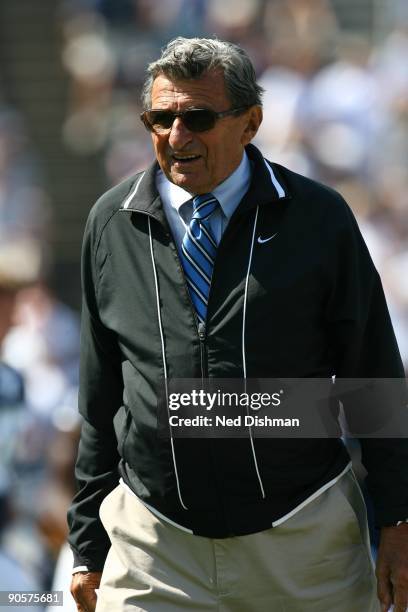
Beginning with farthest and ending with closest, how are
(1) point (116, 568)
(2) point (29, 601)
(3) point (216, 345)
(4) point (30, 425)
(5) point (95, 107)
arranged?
(5) point (95, 107) < (4) point (30, 425) < (2) point (29, 601) < (1) point (116, 568) < (3) point (216, 345)

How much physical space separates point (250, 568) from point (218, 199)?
873 millimetres

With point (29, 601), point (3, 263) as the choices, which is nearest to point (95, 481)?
point (29, 601)

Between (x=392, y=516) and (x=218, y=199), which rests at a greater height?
(x=218, y=199)

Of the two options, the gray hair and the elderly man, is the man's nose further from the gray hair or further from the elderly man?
the gray hair

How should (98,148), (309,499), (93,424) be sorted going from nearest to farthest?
(309,499) < (93,424) < (98,148)

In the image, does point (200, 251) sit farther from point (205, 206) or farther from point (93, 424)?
point (93, 424)

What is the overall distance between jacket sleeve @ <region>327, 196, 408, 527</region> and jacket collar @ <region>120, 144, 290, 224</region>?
0.16 metres

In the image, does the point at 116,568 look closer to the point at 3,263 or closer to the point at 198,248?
the point at 198,248

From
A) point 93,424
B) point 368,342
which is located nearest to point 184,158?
point 368,342

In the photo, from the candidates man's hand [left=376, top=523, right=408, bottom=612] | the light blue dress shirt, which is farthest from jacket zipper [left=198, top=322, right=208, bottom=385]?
man's hand [left=376, top=523, right=408, bottom=612]

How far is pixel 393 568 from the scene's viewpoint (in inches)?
97.9

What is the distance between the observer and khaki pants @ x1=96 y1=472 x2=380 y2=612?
2486mm

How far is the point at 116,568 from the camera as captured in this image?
258 cm

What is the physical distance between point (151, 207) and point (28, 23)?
15.0 feet
